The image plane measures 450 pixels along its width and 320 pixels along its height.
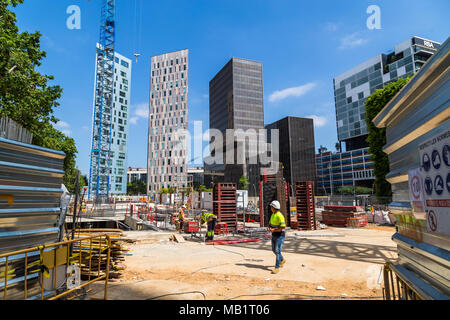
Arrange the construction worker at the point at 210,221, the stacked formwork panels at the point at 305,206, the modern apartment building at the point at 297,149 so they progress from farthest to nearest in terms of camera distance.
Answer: the modern apartment building at the point at 297,149, the stacked formwork panels at the point at 305,206, the construction worker at the point at 210,221

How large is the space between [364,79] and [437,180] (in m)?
98.9

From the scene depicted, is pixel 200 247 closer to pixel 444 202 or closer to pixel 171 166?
pixel 444 202

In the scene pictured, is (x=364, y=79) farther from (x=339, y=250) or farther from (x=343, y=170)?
(x=339, y=250)

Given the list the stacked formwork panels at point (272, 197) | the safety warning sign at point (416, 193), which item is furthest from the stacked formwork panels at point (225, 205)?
the safety warning sign at point (416, 193)

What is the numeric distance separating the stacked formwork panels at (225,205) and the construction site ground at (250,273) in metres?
5.00

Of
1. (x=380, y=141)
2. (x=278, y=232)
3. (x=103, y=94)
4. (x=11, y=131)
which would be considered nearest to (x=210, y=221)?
(x=278, y=232)

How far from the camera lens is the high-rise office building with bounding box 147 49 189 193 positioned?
305 ft

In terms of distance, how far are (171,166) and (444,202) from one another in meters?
93.4

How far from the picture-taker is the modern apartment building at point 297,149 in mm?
102125

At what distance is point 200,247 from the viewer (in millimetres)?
11477

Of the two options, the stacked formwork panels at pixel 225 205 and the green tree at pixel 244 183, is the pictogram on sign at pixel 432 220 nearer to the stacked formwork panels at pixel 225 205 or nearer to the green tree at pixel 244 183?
the stacked formwork panels at pixel 225 205

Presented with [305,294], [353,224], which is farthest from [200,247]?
[353,224]

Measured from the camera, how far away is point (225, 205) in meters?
16.6
